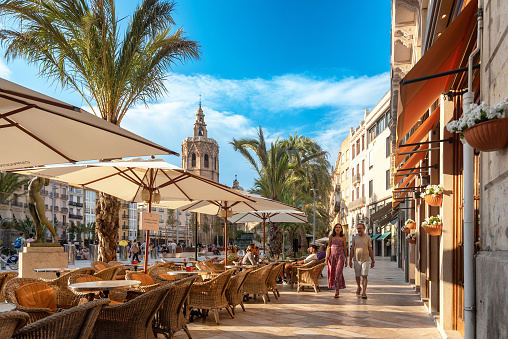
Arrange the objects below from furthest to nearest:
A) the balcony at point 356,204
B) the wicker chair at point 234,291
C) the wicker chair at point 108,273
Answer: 1. the balcony at point 356,204
2. the wicker chair at point 234,291
3. the wicker chair at point 108,273

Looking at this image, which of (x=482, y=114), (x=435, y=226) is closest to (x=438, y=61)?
(x=482, y=114)

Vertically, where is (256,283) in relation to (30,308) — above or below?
below

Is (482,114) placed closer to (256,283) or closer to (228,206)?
(256,283)

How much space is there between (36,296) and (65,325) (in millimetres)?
2106

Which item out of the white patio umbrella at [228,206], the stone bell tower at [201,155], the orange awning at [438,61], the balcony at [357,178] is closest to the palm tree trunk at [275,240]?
the white patio umbrella at [228,206]

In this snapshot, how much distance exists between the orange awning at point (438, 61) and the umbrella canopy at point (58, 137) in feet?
8.29

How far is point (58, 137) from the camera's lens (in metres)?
5.34

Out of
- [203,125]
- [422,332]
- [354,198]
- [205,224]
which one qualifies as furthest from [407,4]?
[203,125]

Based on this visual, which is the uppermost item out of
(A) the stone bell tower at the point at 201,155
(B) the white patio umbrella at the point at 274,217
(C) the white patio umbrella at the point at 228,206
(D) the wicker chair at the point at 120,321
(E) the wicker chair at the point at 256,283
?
(A) the stone bell tower at the point at 201,155

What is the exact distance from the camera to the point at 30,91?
12.0 ft

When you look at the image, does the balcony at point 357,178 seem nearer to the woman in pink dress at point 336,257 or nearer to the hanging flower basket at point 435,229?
the woman in pink dress at point 336,257

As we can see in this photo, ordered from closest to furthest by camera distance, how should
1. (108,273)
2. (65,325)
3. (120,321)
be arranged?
(65,325) → (120,321) → (108,273)

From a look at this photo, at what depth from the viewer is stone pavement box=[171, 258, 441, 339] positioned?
7023mm

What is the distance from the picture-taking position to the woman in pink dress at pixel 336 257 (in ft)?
37.0
